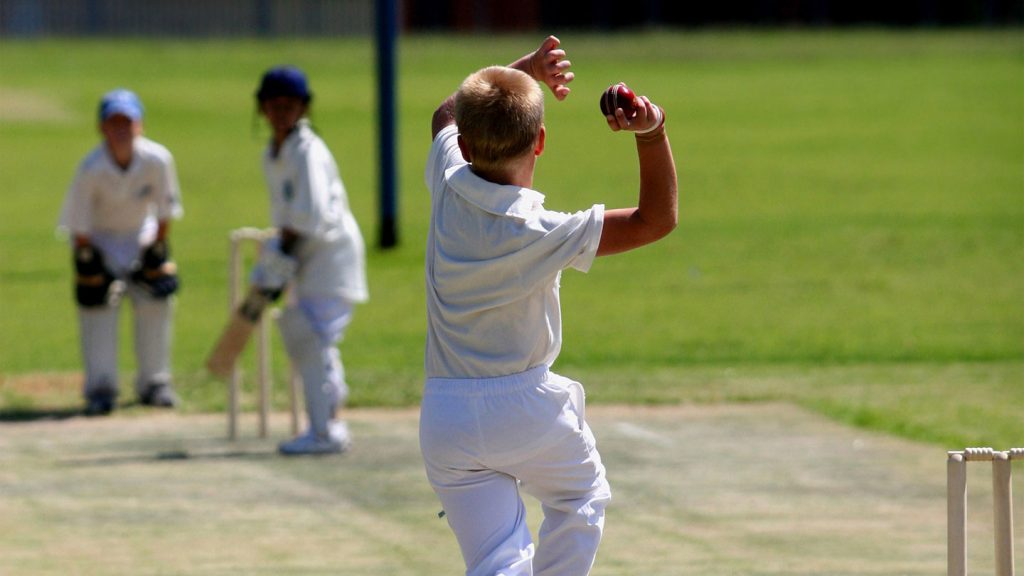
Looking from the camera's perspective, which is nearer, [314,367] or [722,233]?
[314,367]

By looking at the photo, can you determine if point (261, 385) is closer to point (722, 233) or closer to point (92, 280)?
point (92, 280)

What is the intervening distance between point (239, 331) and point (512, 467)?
4471 millimetres

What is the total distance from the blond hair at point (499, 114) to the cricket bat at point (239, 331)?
449 centimetres

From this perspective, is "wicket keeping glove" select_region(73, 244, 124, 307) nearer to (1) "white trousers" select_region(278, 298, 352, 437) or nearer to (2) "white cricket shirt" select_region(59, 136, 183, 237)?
(2) "white cricket shirt" select_region(59, 136, 183, 237)

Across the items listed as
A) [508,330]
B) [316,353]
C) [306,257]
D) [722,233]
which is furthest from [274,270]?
[722,233]

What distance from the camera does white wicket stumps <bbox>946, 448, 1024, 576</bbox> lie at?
426 cm

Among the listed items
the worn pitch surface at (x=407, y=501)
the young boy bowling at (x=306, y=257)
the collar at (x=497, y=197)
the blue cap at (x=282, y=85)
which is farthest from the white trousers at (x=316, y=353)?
the collar at (x=497, y=197)

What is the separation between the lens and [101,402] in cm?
992

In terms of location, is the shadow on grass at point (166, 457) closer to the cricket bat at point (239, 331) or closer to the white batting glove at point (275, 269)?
the cricket bat at point (239, 331)

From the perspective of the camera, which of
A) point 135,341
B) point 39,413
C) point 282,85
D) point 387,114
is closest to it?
point 282,85

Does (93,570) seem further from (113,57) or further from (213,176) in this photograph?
(113,57)

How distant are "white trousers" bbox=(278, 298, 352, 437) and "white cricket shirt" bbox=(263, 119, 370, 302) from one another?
11 centimetres

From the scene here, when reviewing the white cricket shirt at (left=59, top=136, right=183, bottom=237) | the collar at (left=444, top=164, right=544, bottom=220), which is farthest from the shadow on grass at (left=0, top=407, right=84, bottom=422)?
the collar at (left=444, top=164, right=544, bottom=220)

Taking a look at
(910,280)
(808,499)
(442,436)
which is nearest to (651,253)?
(910,280)
